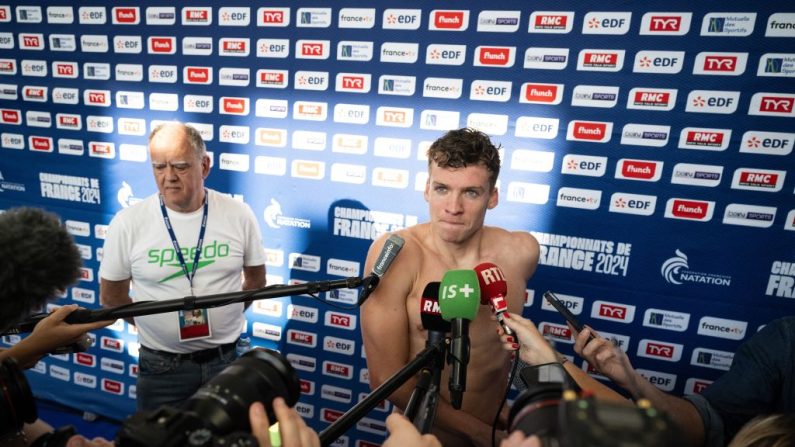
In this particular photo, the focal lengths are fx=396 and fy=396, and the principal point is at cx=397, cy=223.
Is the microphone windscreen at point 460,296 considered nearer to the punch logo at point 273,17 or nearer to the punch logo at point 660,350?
the punch logo at point 660,350

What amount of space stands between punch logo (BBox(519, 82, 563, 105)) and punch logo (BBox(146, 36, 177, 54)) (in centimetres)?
246

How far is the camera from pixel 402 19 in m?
2.49

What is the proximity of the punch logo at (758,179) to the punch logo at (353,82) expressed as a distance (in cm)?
223

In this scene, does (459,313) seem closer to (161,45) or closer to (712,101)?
(712,101)

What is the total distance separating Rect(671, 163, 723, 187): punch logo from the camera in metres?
2.25

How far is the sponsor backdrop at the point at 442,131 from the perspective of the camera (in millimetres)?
2221

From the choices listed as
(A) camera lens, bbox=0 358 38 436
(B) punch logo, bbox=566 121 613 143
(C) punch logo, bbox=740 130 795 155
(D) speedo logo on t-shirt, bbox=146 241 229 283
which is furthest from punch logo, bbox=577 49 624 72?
(A) camera lens, bbox=0 358 38 436

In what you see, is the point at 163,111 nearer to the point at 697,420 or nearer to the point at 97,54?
the point at 97,54

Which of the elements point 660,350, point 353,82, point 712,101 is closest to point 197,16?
point 353,82

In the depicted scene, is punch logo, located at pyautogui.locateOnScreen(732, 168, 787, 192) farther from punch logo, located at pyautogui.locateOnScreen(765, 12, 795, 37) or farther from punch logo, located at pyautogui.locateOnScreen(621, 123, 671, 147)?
punch logo, located at pyautogui.locateOnScreen(765, 12, 795, 37)

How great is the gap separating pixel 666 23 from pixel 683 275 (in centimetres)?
144

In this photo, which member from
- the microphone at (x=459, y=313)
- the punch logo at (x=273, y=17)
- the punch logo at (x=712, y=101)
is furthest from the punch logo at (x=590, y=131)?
the punch logo at (x=273, y=17)

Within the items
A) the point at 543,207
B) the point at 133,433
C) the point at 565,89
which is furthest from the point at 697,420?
the point at 565,89

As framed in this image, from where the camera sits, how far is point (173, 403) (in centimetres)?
208
